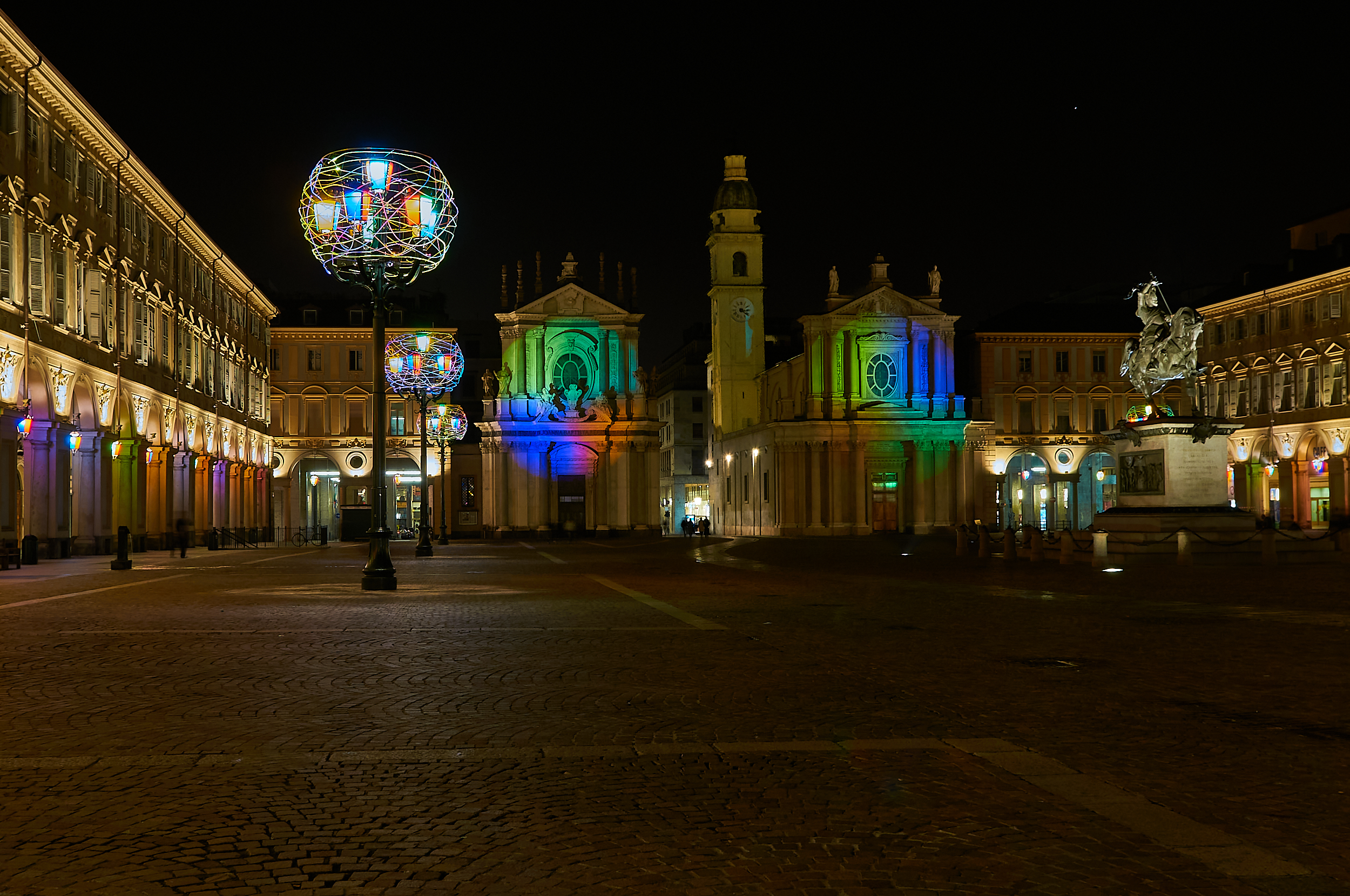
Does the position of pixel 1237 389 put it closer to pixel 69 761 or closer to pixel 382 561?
pixel 382 561

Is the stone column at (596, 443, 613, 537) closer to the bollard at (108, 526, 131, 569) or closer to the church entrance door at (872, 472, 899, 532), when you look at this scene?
the church entrance door at (872, 472, 899, 532)

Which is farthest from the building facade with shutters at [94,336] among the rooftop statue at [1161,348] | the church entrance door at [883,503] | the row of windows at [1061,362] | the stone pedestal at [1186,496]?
the row of windows at [1061,362]

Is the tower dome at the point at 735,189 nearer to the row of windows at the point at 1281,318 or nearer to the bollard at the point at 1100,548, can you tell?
the row of windows at the point at 1281,318

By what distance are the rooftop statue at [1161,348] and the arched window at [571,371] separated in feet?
164

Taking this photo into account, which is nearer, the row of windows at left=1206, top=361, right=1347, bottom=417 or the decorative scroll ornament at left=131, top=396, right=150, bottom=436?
the decorative scroll ornament at left=131, top=396, right=150, bottom=436

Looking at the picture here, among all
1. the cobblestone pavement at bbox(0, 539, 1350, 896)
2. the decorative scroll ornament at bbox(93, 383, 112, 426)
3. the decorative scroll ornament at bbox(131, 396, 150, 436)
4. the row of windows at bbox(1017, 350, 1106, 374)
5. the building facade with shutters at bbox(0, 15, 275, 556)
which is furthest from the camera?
the row of windows at bbox(1017, 350, 1106, 374)

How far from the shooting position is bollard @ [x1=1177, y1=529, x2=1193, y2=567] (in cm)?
3152

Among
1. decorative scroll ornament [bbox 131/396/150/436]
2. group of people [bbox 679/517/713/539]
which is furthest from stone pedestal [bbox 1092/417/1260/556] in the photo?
group of people [bbox 679/517/713/539]

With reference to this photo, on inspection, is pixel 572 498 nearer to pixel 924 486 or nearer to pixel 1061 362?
pixel 924 486

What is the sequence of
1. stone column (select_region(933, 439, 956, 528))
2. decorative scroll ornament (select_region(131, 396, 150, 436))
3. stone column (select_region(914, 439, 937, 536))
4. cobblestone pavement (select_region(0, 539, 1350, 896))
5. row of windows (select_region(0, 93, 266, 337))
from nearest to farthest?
cobblestone pavement (select_region(0, 539, 1350, 896))
row of windows (select_region(0, 93, 266, 337))
decorative scroll ornament (select_region(131, 396, 150, 436))
stone column (select_region(914, 439, 937, 536))
stone column (select_region(933, 439, 956, 528))

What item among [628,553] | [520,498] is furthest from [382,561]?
[520,498]

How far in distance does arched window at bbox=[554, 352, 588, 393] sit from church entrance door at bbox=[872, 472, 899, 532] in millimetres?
20426

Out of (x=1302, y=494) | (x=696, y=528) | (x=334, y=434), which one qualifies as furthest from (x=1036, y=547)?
(x=334, y=434)

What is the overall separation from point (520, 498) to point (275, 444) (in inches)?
691
